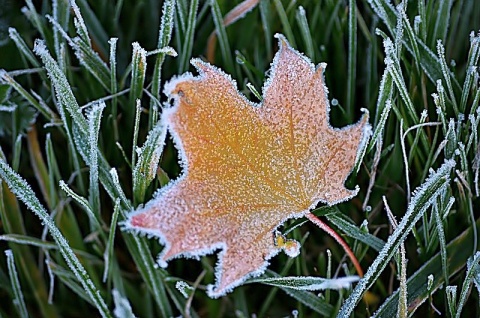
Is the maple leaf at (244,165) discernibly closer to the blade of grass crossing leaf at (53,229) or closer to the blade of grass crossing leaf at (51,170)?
the blade of grass crossing leaf at (53,229)

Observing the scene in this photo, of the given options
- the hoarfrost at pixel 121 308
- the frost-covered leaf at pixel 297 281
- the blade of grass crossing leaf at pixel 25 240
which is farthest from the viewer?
the blade of grass crossing leaf at pixel 25 240

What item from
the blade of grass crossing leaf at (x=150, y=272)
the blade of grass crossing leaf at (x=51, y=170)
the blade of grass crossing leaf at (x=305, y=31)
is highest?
the blade of grass crossing leaf at (x=305, y=31)

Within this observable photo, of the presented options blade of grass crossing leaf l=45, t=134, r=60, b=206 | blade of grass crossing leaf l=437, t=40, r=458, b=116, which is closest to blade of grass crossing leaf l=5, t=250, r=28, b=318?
blade of grass crossing leaf l=45, t=134, r=60, b=206

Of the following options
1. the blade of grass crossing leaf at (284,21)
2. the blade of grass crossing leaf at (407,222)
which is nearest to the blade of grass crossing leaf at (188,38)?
the blade of grass crossing leaf at (284,21)

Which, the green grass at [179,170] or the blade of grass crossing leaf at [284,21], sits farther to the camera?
the blade of grass crossing leaf at [284,21]

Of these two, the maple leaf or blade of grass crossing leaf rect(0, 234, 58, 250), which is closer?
the maple leaf

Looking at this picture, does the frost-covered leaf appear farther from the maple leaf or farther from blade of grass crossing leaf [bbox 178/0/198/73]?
blade of grass crossing leaf [bbox 178/0/198/73]
